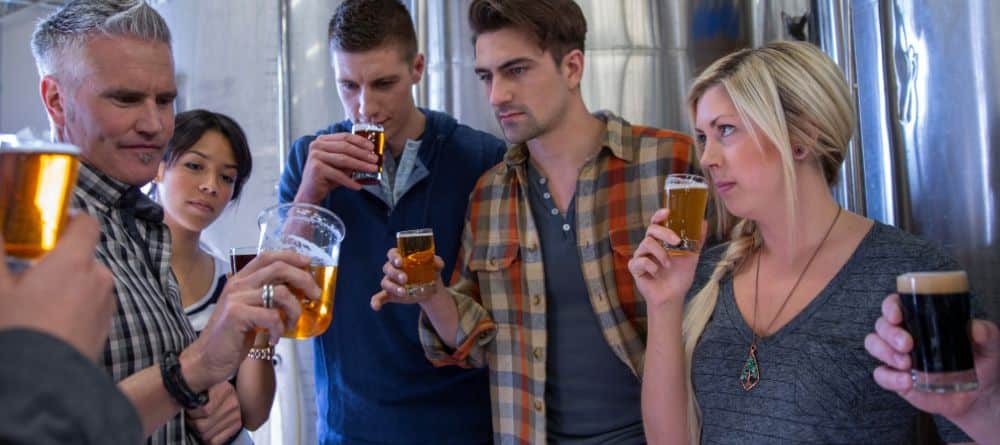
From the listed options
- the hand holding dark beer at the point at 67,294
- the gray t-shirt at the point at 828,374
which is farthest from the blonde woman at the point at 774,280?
the hand holding dark beer at the point at 67,294

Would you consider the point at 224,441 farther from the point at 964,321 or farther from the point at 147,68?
the point at 964,321

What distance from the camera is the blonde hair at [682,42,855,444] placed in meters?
2.03

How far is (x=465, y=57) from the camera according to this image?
387cm

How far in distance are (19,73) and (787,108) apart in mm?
9316

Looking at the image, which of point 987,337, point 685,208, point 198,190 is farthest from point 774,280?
point 198,190

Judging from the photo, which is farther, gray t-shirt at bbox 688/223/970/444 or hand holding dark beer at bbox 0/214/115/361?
gray t-shirt at bbox 688/223/970/444

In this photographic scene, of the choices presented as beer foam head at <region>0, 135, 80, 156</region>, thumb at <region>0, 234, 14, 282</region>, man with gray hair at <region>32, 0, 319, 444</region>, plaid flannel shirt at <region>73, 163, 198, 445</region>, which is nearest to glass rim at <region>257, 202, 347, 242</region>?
man with gray hair at <region>32, 0, 319, 444</region>

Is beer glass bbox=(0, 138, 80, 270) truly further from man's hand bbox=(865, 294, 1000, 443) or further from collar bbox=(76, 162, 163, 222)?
man's hand bbox=(865, 294, 1000, 443)

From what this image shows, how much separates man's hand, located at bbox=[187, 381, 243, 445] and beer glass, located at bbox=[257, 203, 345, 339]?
28 centimetres

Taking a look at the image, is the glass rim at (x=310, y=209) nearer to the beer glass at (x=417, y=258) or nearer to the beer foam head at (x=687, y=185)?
the beer glass at (x=417, y=258)

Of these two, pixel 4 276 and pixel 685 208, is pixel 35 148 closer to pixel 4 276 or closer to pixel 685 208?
pixel 4 276

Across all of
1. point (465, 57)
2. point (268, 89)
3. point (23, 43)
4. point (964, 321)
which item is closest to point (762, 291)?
point (964, 321)

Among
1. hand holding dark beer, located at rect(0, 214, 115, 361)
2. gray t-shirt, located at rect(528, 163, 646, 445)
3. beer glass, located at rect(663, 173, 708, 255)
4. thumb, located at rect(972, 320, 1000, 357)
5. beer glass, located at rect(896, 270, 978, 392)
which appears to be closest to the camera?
hand holding dark beer, located at rect(0, 214, 115, 361)

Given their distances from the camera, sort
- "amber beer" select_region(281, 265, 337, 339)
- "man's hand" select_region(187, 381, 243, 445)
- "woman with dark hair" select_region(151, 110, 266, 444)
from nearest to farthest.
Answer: "amber beer" select_region(281, 265, 337, 339) < "man's hand" select_region(187, 381, 243, 445) < "woman with dark hair" select_region(151, 110, 266, 444)
